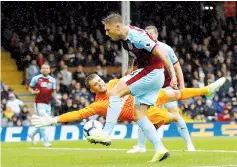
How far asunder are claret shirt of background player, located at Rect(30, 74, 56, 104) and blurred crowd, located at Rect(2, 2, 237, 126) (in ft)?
18.5

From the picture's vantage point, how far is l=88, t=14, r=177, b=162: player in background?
10820mm

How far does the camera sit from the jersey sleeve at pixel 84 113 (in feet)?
40.2

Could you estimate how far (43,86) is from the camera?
19609mm

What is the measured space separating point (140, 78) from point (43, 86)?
869 cm

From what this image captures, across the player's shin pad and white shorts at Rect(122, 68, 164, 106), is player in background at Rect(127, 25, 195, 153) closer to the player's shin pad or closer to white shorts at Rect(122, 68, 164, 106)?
white shorts at Rect(122, 68, 164, 106)

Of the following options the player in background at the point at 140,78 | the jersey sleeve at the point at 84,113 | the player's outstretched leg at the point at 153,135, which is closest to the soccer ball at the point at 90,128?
the player in background at the point at 140,78

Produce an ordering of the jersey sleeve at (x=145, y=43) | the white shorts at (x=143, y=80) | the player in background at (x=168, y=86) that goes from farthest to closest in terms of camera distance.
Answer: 1. the player in background at (x=168, y=86)
2. the white shorts at (x=143, y=80)
3. the jersey sleeve at (x=145, y=43)

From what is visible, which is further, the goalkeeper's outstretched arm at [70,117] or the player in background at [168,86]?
the player in background at [168,86]

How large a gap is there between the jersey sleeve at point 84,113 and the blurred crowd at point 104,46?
1283cm

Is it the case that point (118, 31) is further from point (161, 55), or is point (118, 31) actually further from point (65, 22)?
point (65, 22)

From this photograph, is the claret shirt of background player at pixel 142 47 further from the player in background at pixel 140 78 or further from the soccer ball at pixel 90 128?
the soccer ball at pixel 90 128

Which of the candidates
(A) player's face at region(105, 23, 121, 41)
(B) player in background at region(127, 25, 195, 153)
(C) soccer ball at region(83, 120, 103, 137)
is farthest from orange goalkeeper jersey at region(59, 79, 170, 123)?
(A) player's face at region(105, 23, 121, 41)

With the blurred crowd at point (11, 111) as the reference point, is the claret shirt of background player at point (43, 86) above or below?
above

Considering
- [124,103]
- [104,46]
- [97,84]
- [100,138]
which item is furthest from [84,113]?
[104,46]
